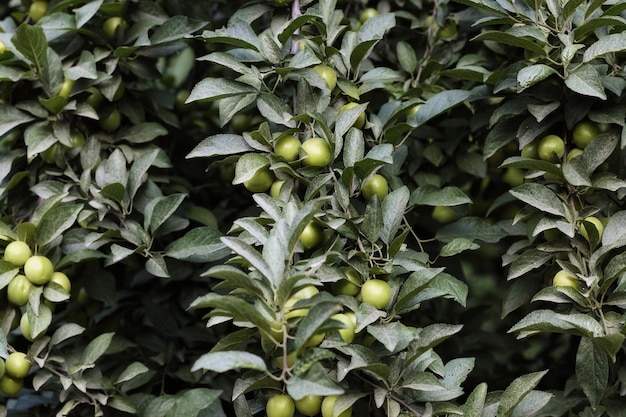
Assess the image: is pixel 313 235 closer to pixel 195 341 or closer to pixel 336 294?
pixel 336 294

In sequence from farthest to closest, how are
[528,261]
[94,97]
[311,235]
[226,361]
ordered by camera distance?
[94,97] → [528,261] → [311,235] → [226,361]

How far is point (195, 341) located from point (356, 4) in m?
0.80

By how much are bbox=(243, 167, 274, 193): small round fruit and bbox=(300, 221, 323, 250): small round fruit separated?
0.41ft

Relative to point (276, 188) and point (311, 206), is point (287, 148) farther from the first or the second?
point (311, 206)

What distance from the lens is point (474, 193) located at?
1766 millimetres

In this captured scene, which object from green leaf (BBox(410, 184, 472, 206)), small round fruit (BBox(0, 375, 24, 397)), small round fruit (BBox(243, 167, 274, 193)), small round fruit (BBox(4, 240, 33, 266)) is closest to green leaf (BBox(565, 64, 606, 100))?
green leaf (BBox(410, 184, 472, 206))

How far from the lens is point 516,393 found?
3.17 feet

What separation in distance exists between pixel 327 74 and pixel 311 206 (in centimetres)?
37

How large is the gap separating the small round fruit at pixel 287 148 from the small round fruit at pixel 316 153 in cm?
2

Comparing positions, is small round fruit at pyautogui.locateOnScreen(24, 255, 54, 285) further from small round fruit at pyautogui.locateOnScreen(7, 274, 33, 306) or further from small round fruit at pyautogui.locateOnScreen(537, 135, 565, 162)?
small round fruit at pyautogui.locateOnScreen(537, 135, 565, 162)

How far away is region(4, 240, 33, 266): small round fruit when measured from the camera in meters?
1.20

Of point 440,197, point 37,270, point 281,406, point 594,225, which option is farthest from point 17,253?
point 594,225

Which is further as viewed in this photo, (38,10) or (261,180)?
(38,10)

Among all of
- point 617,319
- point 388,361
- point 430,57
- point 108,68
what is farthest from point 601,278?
point 108,68
